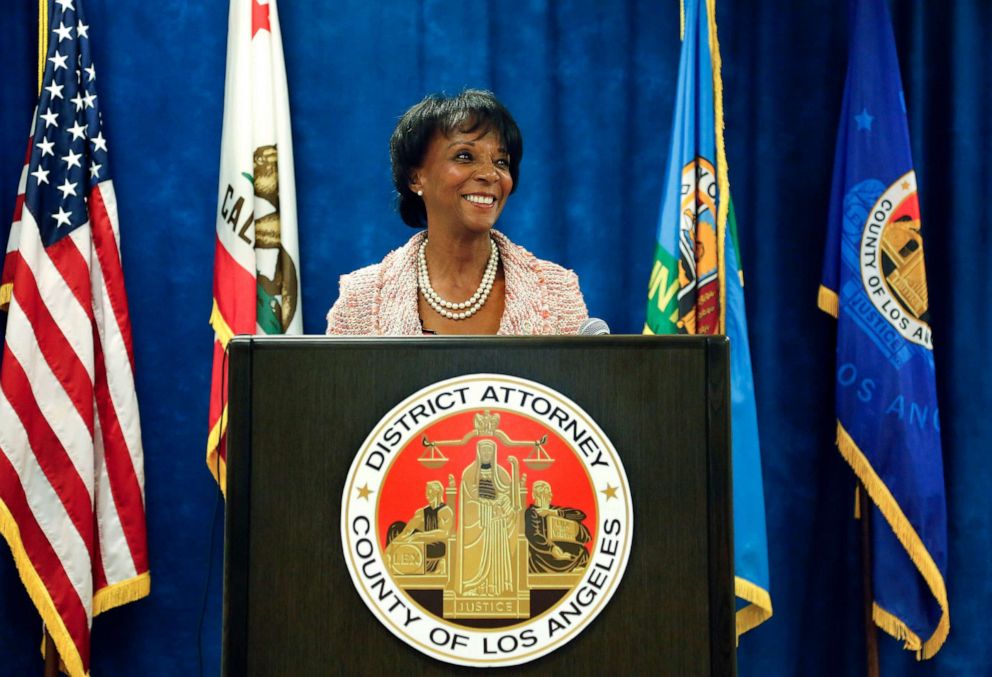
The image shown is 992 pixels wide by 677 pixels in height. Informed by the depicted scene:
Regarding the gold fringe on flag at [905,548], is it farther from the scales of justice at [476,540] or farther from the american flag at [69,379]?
the scales of justice at [476,540]

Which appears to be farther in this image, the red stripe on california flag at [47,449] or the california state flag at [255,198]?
the california state flag at [255,198]

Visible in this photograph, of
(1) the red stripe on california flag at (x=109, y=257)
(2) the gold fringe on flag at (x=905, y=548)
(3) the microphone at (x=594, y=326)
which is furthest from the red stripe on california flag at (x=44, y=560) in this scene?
(2) the gold fringe on flag at (x=905, y=548)

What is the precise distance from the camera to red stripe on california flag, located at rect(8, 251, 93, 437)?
2.75 metres

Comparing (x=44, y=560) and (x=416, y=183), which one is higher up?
(x=416, y=183)

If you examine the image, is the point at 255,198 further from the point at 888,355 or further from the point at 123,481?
the point at 888,355

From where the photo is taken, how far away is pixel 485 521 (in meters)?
0.89

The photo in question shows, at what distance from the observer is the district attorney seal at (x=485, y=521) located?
34.6 inches

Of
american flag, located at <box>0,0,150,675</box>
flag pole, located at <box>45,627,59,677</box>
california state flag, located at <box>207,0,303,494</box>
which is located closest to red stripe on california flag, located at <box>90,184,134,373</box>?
american flag, located at <box>0,0,150,675</box>

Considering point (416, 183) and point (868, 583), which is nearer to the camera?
point (416, 183)

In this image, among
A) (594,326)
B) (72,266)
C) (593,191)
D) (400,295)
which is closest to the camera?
(594,326)

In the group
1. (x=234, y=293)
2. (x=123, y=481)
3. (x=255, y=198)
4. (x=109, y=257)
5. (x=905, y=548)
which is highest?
(x=255, y=198)

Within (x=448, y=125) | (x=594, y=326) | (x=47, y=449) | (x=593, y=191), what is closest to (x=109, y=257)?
(x=47, y=449)

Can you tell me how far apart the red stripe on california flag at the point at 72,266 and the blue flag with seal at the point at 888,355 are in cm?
213

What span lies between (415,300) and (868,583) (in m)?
1.99
